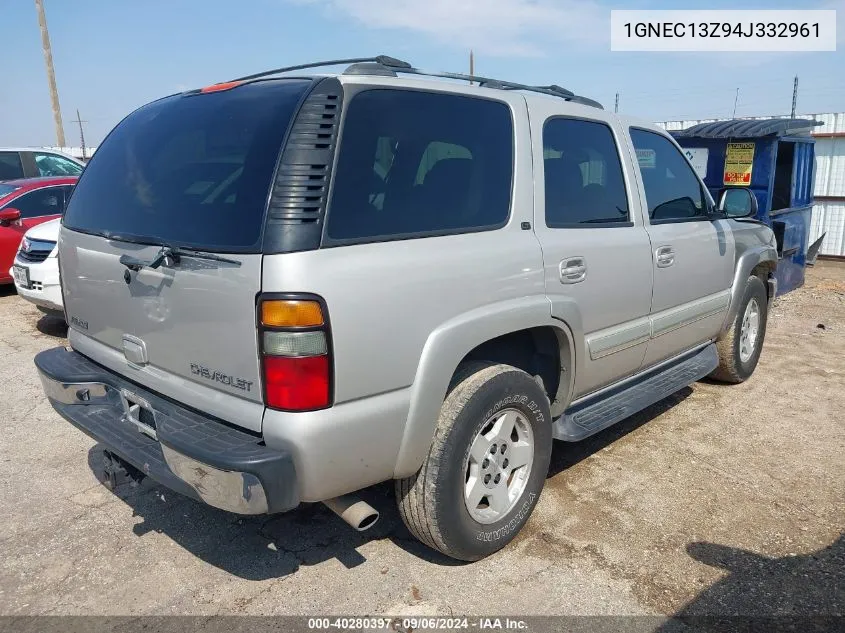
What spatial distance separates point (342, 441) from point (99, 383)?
4.26ft

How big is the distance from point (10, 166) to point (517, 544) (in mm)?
10627

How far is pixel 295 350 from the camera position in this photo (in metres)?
2.13

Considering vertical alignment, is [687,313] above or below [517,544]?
above

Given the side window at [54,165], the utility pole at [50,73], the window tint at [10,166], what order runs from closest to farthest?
the window tint at [10,166] < the side window at [54,165] < the utility pole at [50,73]

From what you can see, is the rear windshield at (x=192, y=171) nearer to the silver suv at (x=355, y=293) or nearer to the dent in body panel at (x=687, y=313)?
the silver suv at (x=355, y=293)

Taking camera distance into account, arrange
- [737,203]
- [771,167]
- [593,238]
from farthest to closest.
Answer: [771,167], [737,203], [593,238]

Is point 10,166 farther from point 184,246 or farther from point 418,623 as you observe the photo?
point 418,623

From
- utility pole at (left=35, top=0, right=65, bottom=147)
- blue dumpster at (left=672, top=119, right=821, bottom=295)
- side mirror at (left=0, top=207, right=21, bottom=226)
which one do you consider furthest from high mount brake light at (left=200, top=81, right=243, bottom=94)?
utility pole at (left=35, top=0, right=65, bottom=147)

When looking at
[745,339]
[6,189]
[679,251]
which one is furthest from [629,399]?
[6,189]

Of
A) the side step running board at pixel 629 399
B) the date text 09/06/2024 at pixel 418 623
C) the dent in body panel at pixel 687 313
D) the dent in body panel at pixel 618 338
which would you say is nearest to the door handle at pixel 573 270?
the dent in body panel at pixel 618 338

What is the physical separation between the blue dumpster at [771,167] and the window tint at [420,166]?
4.94 metres

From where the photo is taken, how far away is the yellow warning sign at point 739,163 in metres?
7.56

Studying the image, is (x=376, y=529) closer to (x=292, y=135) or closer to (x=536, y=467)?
(x=536, y=467)

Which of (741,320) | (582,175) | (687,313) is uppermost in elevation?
(582,175)
